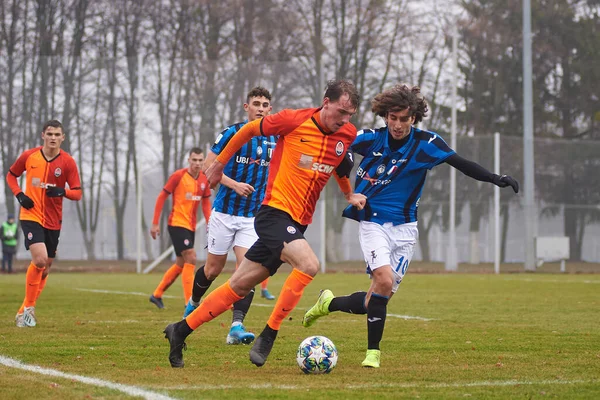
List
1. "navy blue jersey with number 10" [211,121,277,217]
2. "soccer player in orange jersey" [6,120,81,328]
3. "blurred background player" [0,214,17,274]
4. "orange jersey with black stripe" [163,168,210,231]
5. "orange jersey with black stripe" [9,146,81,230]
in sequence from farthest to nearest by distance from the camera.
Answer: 1. "blurred background player" [0,214,17,274]
2. "orange jersey with black stripe" [163,168,210,231]
3. "orange jersey with black stripe" [9,146,81,230]
4. "soccer player in orange jersey" [6,120,81,328]
5. "navy blue jersey with number 10" [211,121,277,217]

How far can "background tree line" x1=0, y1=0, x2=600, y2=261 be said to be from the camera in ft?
86.6

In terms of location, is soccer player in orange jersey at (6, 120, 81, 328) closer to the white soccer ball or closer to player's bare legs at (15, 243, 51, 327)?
player's bare legs at (15, 243, 51, 327)

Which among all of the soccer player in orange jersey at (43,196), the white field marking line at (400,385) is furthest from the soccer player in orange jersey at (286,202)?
the soccer player in orange jersey at (43,196)

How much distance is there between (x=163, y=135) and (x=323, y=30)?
11690 millimetres

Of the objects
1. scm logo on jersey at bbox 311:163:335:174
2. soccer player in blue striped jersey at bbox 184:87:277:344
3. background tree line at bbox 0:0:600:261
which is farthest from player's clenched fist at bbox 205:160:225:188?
background tree line at bbox 0:0:600:261

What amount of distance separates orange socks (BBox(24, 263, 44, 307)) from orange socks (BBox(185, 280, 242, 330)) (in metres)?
3.97

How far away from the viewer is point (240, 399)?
5555 millimetres

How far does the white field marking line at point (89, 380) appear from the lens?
5597 millimetres

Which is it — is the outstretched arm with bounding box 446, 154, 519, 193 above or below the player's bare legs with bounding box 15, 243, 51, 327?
above

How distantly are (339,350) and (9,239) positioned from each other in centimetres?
1976

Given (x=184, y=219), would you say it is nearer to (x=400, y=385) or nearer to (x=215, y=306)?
(x=215, y=306)

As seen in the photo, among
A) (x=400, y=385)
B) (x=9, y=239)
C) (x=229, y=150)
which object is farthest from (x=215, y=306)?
(x=9, y=239)

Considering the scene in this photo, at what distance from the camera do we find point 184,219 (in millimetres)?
13555

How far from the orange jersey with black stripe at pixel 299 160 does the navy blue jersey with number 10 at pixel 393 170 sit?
0.51 meters
